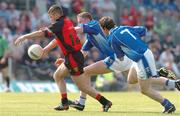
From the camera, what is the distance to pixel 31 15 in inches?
1244

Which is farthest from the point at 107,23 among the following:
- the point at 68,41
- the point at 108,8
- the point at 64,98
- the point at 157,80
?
the point at 108,8

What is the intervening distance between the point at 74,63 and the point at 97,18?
1831 centimetres

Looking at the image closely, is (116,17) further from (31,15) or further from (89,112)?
(89,112)

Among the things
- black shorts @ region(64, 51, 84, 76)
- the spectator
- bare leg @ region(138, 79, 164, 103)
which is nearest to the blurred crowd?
the spectator

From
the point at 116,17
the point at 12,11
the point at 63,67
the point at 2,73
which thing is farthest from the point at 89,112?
the point at 116,17

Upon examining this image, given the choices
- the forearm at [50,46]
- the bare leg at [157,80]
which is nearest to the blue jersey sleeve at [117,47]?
the bare leg at [157,80]

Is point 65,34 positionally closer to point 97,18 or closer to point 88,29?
point 88,29

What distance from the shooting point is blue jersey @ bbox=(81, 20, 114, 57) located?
15.6 metres

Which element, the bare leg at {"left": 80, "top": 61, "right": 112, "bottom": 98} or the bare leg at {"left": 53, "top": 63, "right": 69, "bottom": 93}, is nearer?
the bare leg at {"left": 53, "top": 63, "right": 69, "bottom": 93}

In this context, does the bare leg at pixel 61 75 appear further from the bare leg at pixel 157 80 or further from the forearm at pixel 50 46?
the bare leg at pixel 157 80

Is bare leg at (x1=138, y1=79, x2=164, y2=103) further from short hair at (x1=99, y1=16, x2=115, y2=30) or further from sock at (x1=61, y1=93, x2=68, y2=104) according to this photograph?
sock at (x1=61, y1=93, x2=68, y2=104)

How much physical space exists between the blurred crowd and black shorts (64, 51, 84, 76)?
1391 centimetres

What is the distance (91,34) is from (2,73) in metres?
13.2

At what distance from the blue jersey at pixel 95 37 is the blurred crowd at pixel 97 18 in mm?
12738
